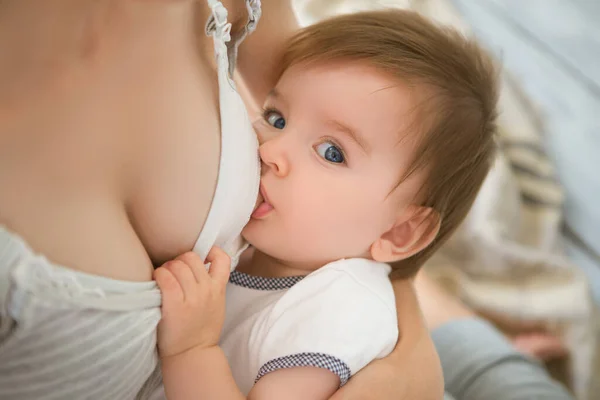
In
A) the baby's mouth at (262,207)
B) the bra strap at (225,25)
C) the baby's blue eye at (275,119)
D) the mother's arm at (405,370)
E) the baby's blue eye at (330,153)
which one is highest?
the bra strap at (225,25)

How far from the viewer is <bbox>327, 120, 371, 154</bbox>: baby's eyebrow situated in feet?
2.13

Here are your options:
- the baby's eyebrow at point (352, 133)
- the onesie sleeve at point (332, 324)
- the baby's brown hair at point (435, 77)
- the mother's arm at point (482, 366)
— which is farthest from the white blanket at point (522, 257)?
the onesie sleeve at point (332, 324)

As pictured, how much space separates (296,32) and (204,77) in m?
0.27

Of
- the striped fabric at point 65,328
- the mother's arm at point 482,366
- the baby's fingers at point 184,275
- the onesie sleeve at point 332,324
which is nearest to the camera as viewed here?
the striped fabric at point 65,328

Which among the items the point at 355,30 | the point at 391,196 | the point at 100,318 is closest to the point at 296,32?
the point at 355,30

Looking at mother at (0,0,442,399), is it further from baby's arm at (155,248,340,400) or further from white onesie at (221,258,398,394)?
white onesie at (221,258,398,394)

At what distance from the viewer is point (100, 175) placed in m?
0.43

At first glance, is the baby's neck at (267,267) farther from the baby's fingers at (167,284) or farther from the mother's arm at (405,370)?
the baby's fingers at (167,284)

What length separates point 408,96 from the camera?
2.16 ft

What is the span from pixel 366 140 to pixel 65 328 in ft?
1.18

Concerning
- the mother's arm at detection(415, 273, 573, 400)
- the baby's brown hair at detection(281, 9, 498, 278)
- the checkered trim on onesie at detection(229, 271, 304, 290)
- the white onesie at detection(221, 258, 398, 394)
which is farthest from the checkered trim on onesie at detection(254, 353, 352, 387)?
the mother's arm at detection(415, 273, 573, 400)

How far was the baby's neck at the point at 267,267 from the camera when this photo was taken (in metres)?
0.72

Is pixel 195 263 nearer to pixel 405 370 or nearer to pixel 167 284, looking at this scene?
pixel 167 284

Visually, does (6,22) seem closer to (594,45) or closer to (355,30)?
(355,30)
